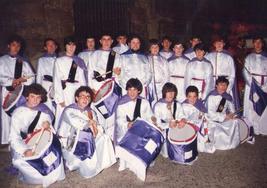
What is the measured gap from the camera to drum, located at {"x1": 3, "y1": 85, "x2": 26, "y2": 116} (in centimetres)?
587

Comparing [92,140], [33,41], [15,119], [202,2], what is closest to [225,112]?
[92,140]

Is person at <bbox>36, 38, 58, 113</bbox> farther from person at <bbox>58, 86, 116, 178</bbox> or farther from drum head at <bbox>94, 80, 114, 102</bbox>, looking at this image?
person at <bbox>58, 86, 116, 178</bbox>

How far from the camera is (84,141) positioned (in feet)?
15.7

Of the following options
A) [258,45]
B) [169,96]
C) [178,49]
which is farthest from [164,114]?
[258,45]

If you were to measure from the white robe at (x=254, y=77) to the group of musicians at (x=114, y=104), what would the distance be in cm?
2

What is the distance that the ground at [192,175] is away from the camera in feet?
15.2

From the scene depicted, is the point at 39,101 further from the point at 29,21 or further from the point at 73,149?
the point at 29,21

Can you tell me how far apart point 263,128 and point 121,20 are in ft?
19.6

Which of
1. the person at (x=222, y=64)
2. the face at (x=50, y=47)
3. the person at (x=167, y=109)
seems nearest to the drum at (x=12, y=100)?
the face at (x=50, y=47)

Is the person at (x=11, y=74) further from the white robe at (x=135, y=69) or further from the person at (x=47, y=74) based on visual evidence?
the white robe at (x=135, y=69)

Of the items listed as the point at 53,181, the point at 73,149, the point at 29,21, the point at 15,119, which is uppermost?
the point at 29,21

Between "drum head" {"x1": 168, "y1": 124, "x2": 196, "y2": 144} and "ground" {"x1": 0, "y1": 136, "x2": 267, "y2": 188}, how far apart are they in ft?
1.52

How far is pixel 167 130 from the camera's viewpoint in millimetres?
5434

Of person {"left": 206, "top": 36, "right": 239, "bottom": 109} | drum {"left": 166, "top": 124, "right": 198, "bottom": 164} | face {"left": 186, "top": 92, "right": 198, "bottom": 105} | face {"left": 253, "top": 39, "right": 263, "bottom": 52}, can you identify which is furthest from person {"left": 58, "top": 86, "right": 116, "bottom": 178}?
face {"left": 253, "top": 39, "right": 263, "bottom": 52}
